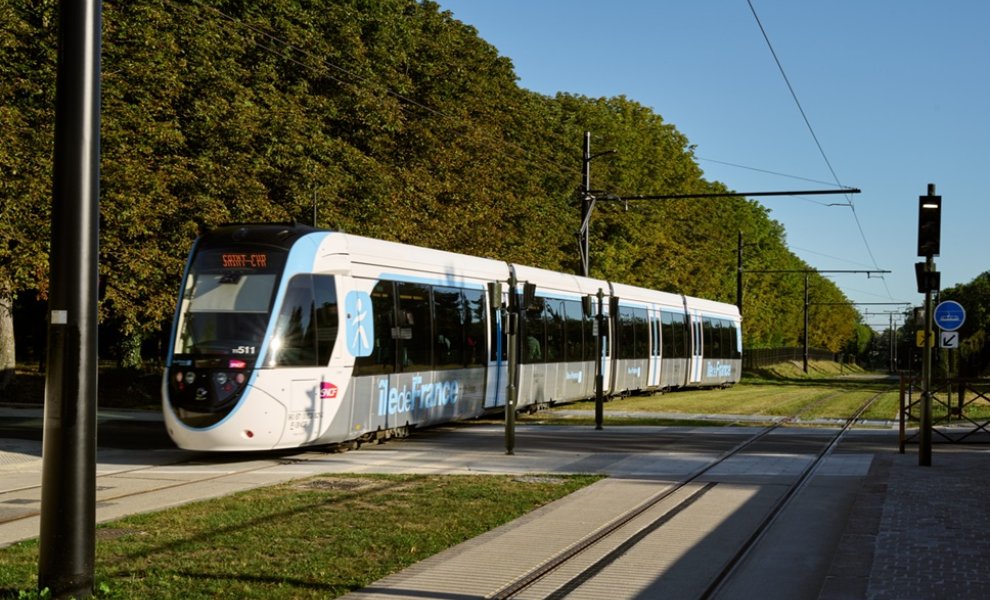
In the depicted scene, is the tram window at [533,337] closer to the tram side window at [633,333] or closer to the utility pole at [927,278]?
the tram side window at [633,333]

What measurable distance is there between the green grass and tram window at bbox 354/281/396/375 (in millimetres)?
3876

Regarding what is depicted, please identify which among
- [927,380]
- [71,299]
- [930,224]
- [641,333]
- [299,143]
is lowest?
[927,380]

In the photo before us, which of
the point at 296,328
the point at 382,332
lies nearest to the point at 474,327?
the point at 382,332

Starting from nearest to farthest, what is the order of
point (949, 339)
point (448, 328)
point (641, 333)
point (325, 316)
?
point (325, 316)
point (949, 339)
point (448, 328)
point (641, 333)

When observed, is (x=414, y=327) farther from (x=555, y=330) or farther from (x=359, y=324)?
(x=555, y=330)

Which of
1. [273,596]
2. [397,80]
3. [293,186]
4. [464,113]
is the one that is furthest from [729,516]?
[464,113]

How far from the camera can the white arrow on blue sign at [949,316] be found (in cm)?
1939

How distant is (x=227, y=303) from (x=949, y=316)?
37.4 ft

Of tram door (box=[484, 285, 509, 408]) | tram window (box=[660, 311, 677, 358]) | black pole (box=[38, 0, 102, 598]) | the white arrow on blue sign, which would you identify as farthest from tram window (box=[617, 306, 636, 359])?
black pole (box=[38, 0, 102, 598])

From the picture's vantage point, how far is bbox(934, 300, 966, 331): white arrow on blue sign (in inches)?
763

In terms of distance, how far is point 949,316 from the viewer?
19625mm

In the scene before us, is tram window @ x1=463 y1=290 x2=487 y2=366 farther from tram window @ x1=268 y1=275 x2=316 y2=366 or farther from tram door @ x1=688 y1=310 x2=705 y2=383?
tram door @ x1=688 y1=310 x2=705 y2=383

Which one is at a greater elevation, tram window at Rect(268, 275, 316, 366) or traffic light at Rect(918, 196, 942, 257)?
traffic light at Rect(918, 196, 942, 257)

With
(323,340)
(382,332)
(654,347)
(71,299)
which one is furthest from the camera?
(654,347)
